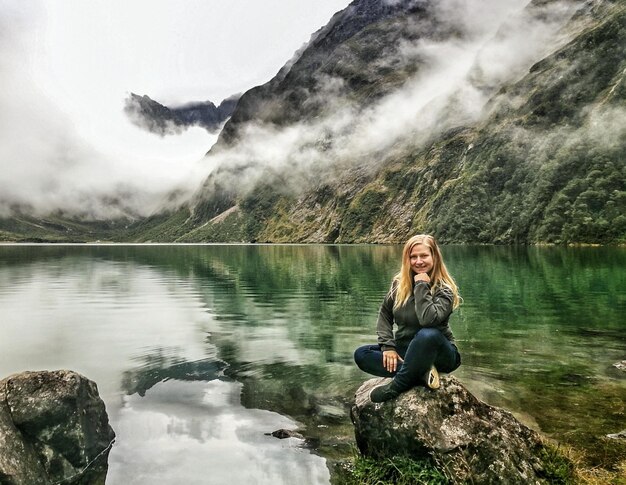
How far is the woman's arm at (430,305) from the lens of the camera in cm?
964

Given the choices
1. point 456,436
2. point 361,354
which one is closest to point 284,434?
point 361,354

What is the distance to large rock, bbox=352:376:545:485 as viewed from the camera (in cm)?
905

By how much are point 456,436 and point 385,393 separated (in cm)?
160

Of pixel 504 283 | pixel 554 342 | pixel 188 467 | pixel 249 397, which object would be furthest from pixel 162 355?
pixel 504 283

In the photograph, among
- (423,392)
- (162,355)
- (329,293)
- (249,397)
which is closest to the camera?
(423,392)

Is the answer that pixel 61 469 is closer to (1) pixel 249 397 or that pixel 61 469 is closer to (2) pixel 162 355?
(1) pixel 249 397

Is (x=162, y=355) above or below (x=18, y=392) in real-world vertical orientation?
below

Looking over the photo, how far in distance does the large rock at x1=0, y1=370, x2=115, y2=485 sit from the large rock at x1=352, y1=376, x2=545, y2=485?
6.64 meters

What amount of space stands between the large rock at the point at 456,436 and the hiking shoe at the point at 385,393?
126 millimetres

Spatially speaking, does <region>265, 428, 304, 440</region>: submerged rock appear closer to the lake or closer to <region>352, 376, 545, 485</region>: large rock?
the lake

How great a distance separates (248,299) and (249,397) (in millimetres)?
27921

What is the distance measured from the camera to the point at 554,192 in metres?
180

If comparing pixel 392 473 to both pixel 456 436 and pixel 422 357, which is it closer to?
pixel 456 436

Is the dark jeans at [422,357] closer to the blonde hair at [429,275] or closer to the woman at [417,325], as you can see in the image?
the woman at [417,325]
